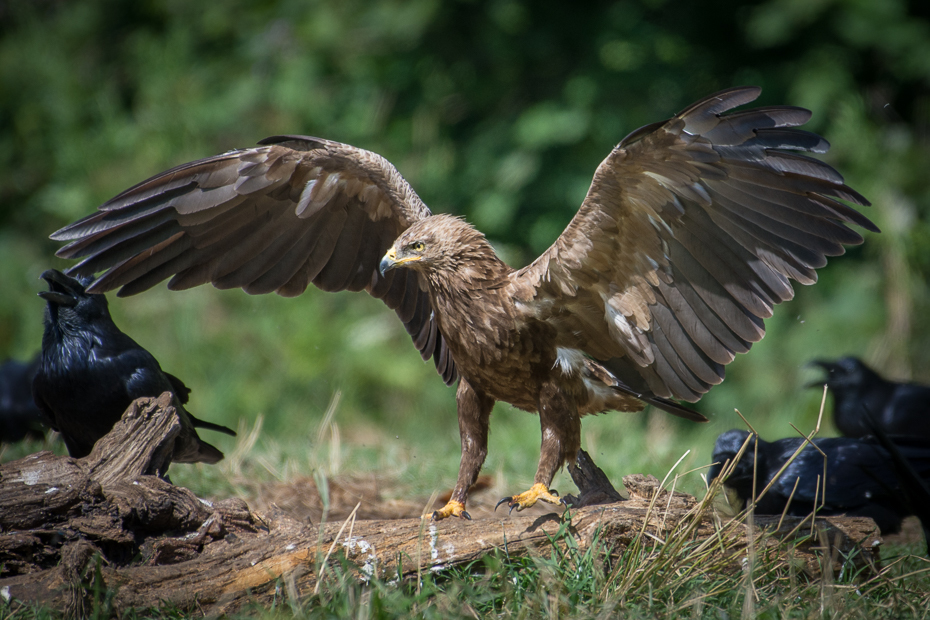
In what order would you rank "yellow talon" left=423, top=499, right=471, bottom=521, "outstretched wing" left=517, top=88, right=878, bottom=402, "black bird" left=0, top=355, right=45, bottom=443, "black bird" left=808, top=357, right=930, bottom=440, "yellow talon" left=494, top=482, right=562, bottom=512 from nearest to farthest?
"outstretched wing" left=517, top=88, right=878, bottom=402 → "yellow talon" left=494, top=482, right=562, bottom=512 → "yellow talon" left=423, top=499, right=471, bottom=521 → "black bird" left=808, top=357, right=930, bottom=440 → "black bird" left=0, top=355, right=45, bottom=443

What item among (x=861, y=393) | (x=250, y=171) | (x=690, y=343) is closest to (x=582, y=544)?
(x=690, y=343)

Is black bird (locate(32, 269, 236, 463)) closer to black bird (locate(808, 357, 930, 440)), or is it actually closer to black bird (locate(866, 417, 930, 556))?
black bird (locate(866, 417, 930, 556))

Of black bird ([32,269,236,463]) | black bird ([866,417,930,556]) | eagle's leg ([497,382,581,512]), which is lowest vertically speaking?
black bird ([866,417,930,556])

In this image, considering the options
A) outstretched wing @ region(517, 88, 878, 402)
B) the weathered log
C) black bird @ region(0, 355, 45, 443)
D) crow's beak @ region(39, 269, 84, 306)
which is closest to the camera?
the weathered log

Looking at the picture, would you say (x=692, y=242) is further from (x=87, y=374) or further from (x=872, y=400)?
(x=872, y=400)

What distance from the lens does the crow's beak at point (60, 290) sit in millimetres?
3764

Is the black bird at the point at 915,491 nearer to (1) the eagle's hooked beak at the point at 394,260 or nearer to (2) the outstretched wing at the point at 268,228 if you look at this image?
(1) the eagle's hooked beak at the point at 394,260

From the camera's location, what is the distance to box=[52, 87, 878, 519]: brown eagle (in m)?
3.06

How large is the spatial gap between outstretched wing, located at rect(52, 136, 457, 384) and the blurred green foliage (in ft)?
11.1

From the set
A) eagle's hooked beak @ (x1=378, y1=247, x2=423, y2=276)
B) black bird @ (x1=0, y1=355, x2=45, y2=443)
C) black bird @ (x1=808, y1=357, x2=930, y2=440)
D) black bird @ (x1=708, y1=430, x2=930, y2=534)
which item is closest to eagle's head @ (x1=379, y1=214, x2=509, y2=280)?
eagle's hooked beak @ (x1=378, y1=247, x2=423, y2=276)

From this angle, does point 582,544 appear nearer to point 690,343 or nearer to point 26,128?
point 690,343

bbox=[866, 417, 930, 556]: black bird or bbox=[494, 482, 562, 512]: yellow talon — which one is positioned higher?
bbox=[494, 482, 562, 512]: yellow talon

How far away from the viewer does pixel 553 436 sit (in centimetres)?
343

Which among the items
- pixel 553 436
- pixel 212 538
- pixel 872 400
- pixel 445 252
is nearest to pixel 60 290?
pixel 212 538
